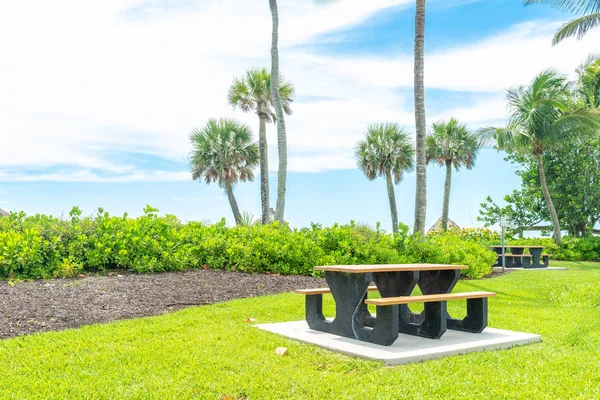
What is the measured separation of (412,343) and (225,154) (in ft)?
93.9

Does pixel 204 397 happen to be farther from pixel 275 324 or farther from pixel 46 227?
pixel 46 227

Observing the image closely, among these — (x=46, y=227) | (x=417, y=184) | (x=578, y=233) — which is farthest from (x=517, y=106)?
(x=46, y=227)

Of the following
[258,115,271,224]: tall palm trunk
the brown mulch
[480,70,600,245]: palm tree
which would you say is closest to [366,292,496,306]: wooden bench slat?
the brown mulch

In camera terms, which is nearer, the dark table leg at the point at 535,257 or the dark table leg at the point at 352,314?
the dark table leg at the point at 352,314

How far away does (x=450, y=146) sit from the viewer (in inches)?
1409

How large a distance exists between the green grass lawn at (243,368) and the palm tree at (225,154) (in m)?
27.5

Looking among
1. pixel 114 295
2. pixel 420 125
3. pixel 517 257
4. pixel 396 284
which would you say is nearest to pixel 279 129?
pixel 420 125

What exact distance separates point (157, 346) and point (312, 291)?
186 cm

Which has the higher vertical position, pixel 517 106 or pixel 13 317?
pixel 517 106

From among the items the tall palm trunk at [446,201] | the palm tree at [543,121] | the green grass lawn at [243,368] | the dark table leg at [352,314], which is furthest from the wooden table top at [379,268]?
the tall palm trunk at [446,201]

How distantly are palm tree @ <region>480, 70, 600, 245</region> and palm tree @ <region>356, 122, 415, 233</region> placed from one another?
365 inches

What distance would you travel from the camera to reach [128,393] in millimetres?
4090

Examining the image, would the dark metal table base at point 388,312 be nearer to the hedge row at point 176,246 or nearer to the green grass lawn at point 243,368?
the green grass lawn at point 243,368

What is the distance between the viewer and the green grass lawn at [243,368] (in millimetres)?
4141
